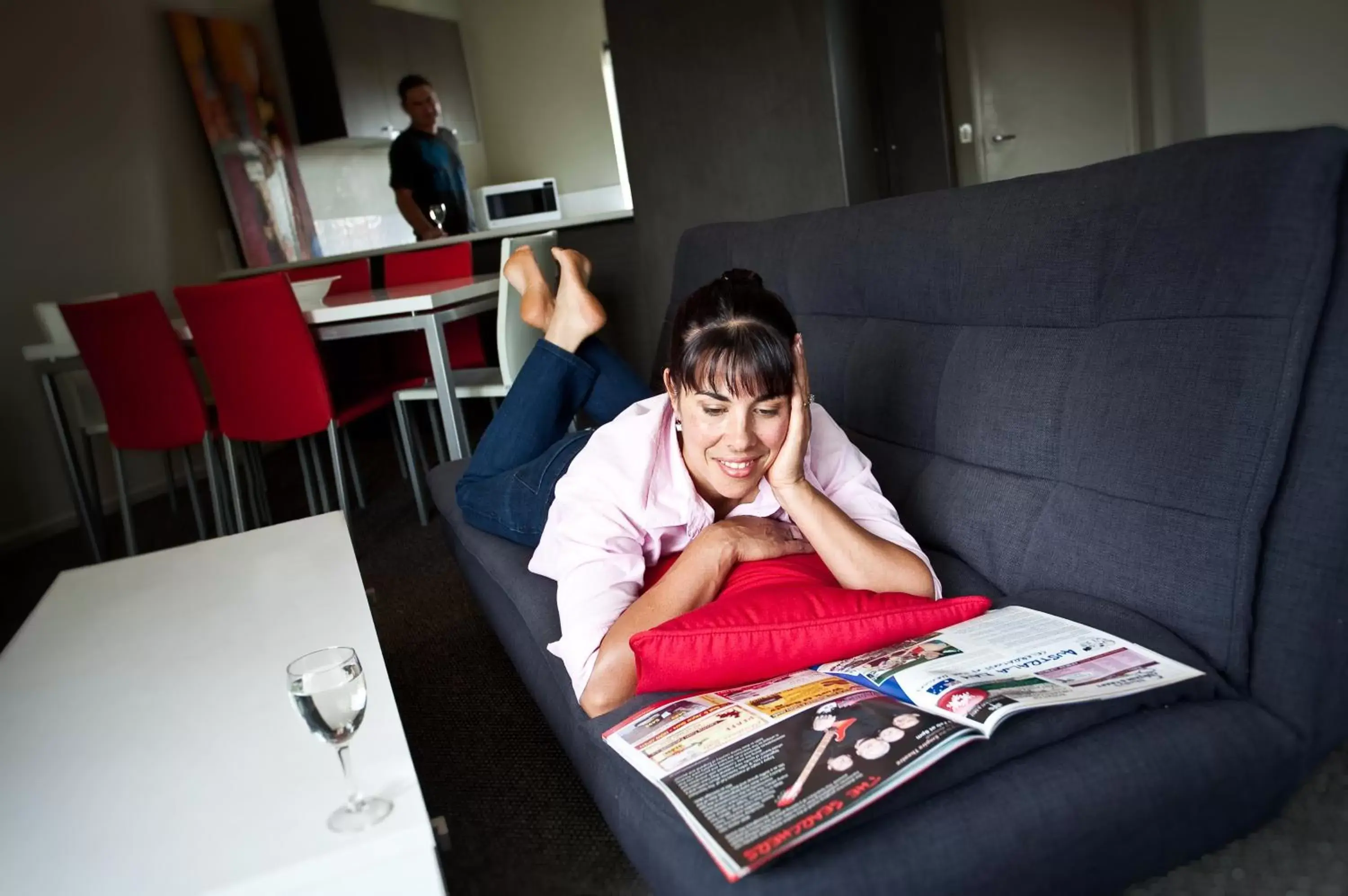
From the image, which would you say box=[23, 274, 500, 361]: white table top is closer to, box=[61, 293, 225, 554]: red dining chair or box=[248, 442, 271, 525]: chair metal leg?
box=[61, 293, 225, 554]: red dining chair

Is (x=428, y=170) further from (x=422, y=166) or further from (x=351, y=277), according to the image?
(x=351, y=277)

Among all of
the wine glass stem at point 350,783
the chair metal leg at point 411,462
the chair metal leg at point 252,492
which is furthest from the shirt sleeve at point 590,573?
the chair metal leg at point 252,492

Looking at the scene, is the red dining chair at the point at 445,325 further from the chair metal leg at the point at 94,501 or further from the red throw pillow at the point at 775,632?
the red throw pillow at the point at 775,632

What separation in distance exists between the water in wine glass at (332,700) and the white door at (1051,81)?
4.88m

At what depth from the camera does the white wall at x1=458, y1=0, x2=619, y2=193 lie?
721 cm

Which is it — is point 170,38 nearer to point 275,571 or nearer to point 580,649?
point 275,571

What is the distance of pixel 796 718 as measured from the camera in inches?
40.1

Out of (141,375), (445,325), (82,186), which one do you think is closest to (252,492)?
(141,375)

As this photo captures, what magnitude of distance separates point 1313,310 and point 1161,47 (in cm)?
420

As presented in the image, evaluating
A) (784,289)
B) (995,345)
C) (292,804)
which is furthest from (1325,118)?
(292,804)

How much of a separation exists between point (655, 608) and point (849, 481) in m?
Result: 0.40

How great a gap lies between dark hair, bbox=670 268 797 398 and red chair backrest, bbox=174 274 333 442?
2.08m

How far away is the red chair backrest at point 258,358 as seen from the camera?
3.06 metres

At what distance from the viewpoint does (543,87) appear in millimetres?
7336
